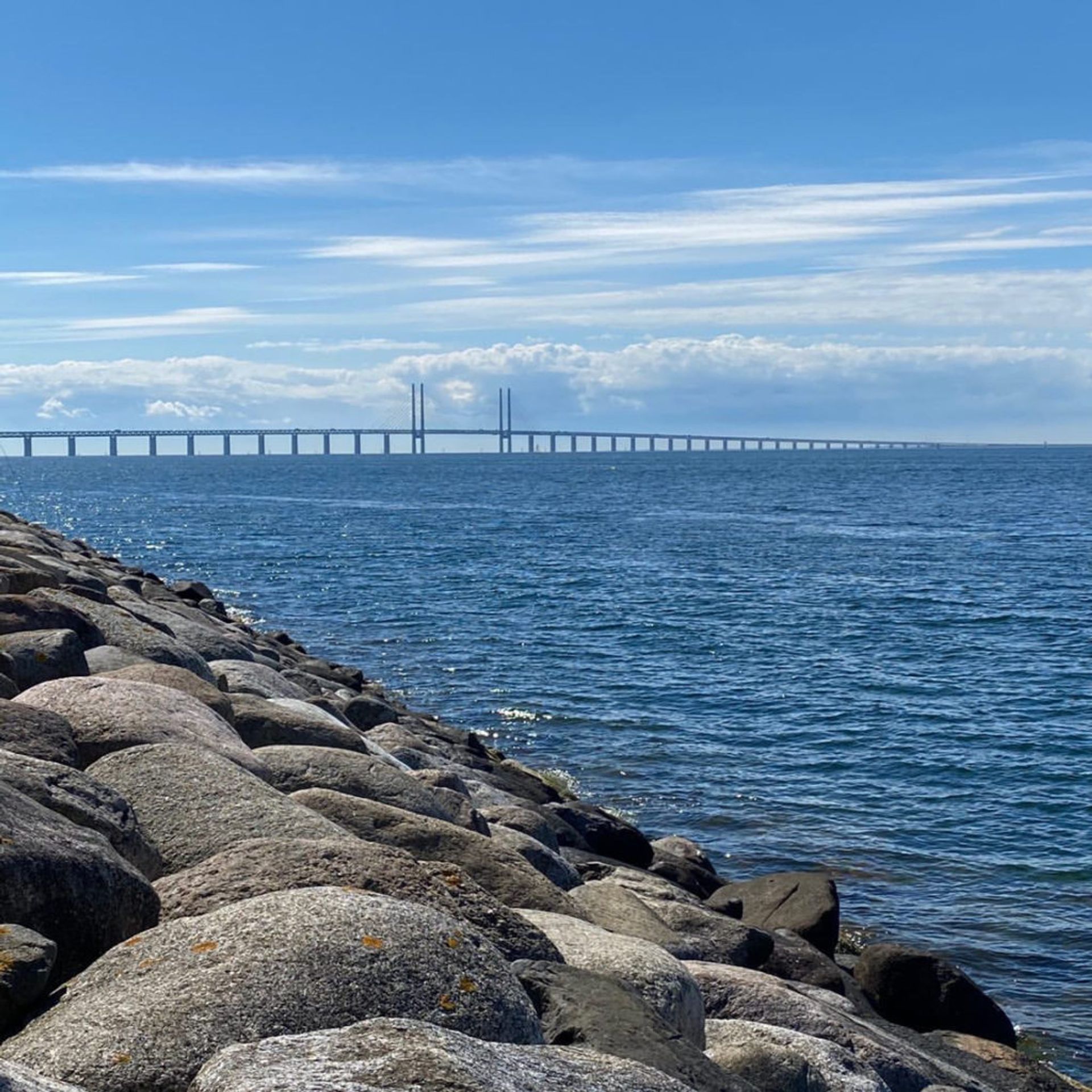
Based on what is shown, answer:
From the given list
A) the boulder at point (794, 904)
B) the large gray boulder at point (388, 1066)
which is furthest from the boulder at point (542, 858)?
the large gray boulder at point (388, 1066)

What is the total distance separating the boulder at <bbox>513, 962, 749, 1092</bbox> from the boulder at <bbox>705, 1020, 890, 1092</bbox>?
2.10 feet

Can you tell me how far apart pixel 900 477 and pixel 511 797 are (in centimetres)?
11853

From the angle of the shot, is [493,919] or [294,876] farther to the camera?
[493,919]

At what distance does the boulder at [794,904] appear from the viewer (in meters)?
11.5

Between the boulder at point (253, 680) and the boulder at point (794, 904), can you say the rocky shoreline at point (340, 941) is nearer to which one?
the boulder at point (794, 904)

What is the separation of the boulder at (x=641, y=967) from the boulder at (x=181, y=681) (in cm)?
341

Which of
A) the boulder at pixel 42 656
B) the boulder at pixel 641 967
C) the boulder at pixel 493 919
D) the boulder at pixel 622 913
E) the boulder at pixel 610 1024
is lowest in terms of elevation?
the boulder at pixel 622 913

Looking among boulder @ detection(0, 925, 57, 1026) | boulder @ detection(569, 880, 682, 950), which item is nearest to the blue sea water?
boulder @ detection(569, 880, 682, 950)

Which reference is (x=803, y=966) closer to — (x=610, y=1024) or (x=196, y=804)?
(x=196, y=804)

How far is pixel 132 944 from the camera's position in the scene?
4.78 m

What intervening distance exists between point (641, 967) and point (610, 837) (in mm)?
6751

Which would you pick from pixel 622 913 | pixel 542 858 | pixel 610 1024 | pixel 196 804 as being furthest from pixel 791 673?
pixel 610 1024

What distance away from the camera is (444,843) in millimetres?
7109

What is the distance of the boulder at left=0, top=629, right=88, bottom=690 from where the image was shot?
9.03 meters
